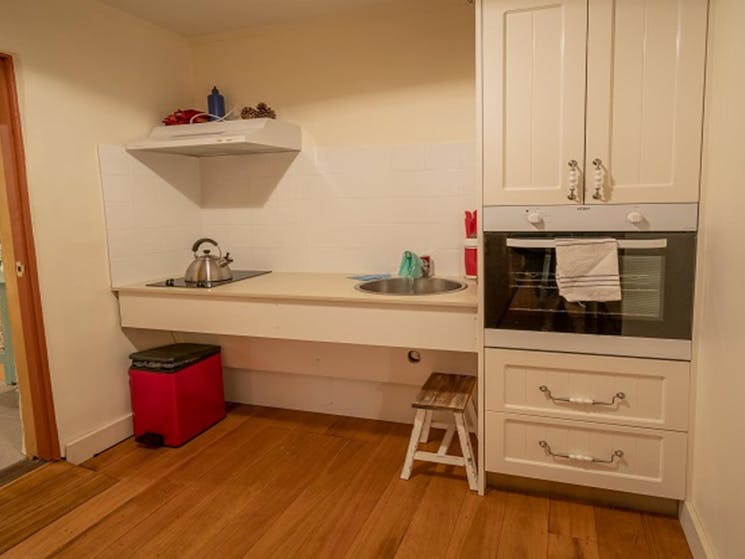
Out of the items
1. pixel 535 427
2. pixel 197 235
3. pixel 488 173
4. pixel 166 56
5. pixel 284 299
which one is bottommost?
pixel 535 427

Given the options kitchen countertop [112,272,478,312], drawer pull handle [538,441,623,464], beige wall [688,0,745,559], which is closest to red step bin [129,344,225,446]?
kitchen countertop [112,272,478,312]

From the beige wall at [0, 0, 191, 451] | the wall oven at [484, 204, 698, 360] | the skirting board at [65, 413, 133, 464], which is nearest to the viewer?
the wall oven at [484, 204, 698, 360]

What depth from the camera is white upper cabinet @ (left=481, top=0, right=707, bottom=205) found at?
173 centimetres

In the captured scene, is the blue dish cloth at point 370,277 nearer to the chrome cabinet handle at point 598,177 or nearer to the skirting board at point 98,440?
the chrome cabinet handle at point 598,177

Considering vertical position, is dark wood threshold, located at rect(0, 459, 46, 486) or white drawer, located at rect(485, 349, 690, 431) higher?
white drawer, located at rect(485, 349, 690, 431)

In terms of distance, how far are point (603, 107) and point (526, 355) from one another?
3.08ft

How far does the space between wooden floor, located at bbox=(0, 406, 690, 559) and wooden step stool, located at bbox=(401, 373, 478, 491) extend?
0.10m

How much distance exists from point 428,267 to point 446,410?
0.79 meters

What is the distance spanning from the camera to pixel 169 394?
2.62 metres

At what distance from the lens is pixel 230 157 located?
310cm

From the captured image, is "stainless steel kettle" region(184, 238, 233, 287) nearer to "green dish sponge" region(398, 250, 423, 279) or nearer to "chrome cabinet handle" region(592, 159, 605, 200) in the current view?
"green dish sponge" region(398, 250, 423, 279)

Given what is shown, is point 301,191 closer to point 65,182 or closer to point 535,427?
point 65,182

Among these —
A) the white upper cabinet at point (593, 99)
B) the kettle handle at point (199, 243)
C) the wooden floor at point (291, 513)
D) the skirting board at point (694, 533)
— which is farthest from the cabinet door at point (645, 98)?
the kettle handle at point (199, 243)

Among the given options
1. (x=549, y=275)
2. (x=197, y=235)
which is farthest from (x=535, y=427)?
(x=197, y=235)
